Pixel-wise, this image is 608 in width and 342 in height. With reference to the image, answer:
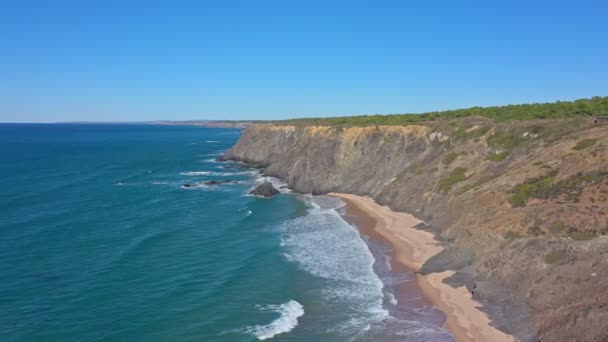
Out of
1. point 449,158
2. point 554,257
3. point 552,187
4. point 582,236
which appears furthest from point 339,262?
point 449,158

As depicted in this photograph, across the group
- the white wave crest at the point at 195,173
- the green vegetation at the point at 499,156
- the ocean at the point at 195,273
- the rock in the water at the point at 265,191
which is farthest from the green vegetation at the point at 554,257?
the white wave crest at the point at 195,173

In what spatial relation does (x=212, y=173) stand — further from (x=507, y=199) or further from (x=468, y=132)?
(x=507, y=199)

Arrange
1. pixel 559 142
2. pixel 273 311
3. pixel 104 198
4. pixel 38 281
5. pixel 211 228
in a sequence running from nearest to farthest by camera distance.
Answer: pixel 273 311 → pixel 38 281 → pixel 559 142 → pixel 211 228 → pixel 104 198

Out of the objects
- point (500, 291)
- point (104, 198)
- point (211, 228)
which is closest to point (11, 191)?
point (104, 198)

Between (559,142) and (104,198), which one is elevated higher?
(559,142)

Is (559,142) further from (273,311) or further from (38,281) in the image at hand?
(38,281)

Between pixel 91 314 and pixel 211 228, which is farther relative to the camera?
pixel 211 228

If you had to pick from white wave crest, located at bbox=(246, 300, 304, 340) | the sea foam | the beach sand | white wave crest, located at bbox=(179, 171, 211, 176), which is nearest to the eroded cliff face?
the beach sand
